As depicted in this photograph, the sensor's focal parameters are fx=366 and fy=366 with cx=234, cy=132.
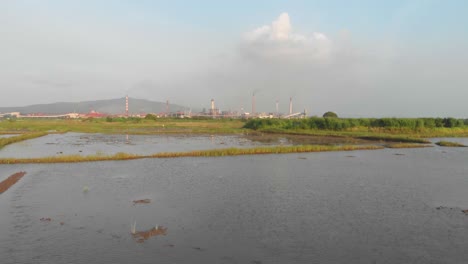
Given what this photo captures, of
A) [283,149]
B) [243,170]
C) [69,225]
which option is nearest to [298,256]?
[69,225]

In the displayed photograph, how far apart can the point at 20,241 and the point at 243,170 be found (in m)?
11.7

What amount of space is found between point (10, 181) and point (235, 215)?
10.4 m

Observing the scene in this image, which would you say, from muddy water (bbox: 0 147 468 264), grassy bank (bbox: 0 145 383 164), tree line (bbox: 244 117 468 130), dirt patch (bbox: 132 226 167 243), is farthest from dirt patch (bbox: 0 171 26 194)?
tree line (bbox: 244 117 468 130)

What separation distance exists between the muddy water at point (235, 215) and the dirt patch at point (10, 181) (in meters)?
0.30

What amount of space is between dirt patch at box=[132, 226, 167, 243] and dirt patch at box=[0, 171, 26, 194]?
7.60 meters

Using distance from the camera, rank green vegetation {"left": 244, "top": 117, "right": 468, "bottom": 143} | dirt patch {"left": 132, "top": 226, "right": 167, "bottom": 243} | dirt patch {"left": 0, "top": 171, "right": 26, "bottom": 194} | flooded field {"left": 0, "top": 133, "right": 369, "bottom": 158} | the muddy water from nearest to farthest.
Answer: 1. the muddy water
2. dirt patch {"left": 132, "top": 226, "right": 167, "bottom": 243}
3. dirt patch {"left": 0, "top": 171, "right": 26, "bottom": 194}
4. flooded field {"left": 0, "top": 133, "right": 369, "bottom": 158}
5. green vegetation {"left": 244, "top": 117, "right": 468, "bottom": 143}

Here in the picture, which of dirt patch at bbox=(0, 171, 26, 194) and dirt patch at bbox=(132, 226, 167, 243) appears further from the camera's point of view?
dirt patch at bbox=(0, 171, 26, 194)

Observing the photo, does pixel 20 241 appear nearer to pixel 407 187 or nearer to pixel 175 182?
pixel 175 182

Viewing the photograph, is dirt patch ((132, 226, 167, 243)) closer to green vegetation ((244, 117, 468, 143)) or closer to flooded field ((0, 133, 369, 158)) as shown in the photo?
flooded field ((0, 133, 369, 158))

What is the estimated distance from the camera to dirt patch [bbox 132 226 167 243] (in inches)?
354

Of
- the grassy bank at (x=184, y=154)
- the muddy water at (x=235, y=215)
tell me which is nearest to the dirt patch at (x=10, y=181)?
the muddy water at (x=235, y=215)

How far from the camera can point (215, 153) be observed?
24.6 meters

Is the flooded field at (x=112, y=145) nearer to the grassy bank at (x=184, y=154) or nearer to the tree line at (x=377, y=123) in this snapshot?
the grassy bank at (x=184, y=154)

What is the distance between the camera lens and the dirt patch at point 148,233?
8.98 m
